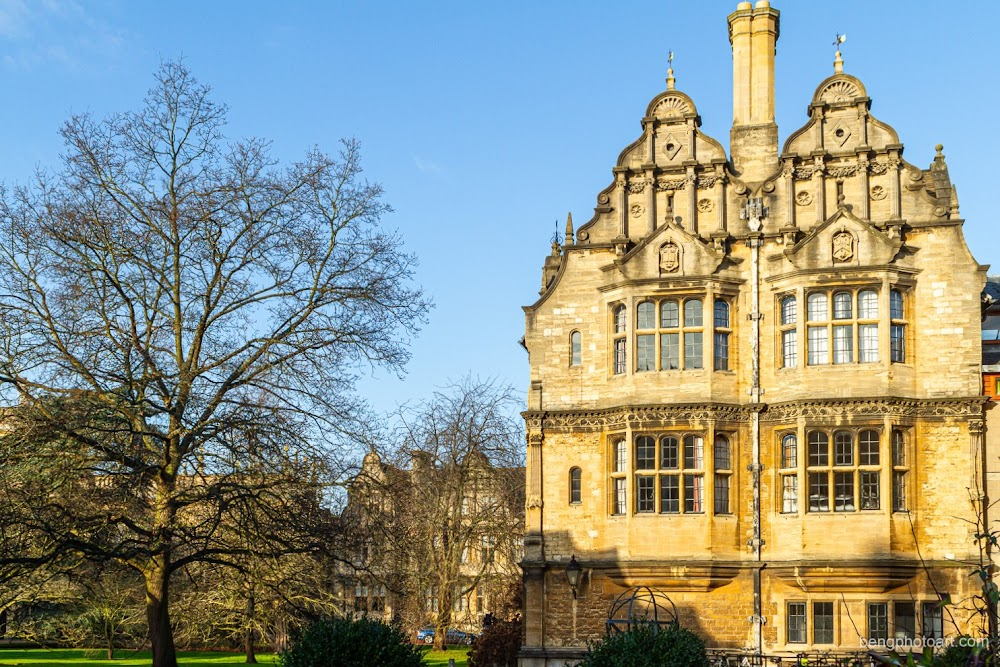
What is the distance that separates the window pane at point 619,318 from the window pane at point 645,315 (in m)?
0.50

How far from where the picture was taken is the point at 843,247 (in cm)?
2816

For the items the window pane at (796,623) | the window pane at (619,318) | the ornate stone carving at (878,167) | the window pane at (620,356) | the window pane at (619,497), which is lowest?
the window pane at (796,623)

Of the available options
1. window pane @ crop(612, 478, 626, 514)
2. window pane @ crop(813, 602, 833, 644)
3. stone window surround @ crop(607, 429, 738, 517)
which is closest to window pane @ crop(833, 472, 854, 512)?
window pane @ crop(813, 602, 833, 644)

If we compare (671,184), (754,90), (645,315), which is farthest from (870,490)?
(754,90)

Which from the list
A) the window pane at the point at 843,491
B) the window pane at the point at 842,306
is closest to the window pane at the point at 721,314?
the window pane at the point at 842,306

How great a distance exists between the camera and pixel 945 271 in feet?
91.1

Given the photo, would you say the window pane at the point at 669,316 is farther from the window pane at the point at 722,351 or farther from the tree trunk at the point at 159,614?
the tree trunk at the point at 159,614

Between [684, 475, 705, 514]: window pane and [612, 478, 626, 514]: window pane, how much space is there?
1.47 meters

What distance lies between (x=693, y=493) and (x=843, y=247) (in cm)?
653

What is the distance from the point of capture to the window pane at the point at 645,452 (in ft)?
93.9

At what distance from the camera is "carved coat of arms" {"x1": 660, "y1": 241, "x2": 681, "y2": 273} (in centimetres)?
2900

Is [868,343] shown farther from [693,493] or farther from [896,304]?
[693,493]

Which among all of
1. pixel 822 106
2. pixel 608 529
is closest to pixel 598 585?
pixel 608 529

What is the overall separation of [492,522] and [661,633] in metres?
27.6
